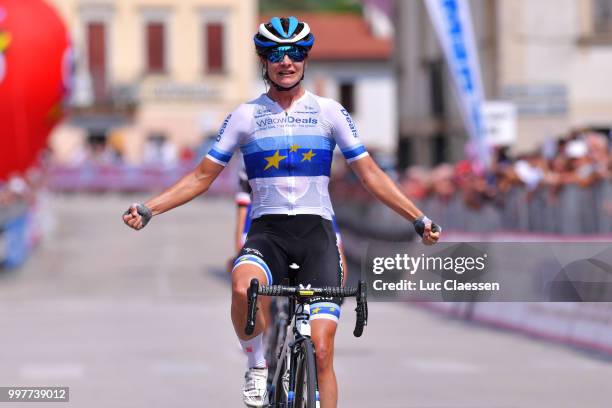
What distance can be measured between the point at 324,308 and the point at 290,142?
2.53 ft

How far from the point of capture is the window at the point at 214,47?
73625 millimetres

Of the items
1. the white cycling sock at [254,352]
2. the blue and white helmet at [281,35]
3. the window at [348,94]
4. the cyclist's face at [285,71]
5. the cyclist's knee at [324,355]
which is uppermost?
the blue and white helmet at [281,35]

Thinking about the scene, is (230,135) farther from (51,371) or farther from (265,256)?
(51,371)

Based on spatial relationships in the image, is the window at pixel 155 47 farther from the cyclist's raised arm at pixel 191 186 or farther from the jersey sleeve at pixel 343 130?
the jersey sleeve at pixel 343 130

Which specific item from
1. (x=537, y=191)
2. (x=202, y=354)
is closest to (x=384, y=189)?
(x=202, y=354)

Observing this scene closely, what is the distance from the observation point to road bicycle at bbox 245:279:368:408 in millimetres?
6898

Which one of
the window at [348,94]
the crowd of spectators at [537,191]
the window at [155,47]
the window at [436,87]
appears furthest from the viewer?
the window at [348,94]

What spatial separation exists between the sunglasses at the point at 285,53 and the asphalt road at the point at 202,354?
11.7 ft

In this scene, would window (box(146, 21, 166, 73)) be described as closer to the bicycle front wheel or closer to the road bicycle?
the road bicycle

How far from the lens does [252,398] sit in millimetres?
7574

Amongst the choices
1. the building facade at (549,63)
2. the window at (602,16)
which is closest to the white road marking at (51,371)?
the building facade at (549,63)

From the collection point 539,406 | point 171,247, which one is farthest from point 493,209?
point 171,247

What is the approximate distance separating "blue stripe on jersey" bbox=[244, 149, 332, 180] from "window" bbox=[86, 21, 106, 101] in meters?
64.6

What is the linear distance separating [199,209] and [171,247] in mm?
16243
